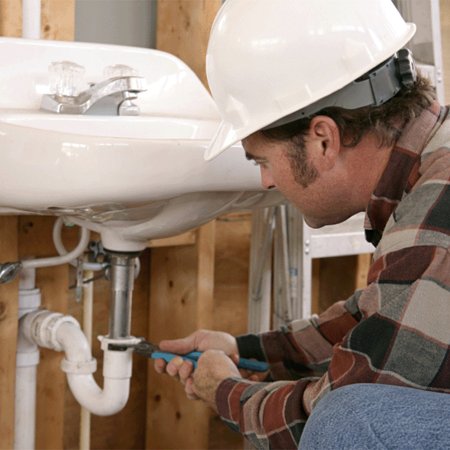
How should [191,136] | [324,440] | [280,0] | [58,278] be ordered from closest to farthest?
[324,440] → [280,0] → [191,136] → [58,278]

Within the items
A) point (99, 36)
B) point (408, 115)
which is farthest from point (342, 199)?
point (99, 36)

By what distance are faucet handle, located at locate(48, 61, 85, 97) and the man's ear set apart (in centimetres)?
52

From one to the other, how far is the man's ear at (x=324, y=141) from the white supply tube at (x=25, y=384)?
0.73 meters

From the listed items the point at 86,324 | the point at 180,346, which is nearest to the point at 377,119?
the point at 180,346

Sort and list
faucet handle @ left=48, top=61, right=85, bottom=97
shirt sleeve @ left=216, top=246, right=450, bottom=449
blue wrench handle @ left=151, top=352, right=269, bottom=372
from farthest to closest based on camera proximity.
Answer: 1. faucet handle @ left=48, top=61, right=85, bottom=97
2. blue wrench handle @ left=151, top=352, right=269, bottom=372
3. shirt sleeve @ left=216, top=246, right=450, bottom=449

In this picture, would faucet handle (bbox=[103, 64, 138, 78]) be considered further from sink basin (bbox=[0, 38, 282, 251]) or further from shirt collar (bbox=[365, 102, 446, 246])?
shirt collar (bbox=[365, 102, 446, 246])

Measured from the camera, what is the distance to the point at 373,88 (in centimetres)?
104

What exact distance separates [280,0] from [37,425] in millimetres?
1028

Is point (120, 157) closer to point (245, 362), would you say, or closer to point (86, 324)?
point (245, 362)

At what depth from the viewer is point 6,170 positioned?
1070mm

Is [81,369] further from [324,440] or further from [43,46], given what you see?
[324,440]

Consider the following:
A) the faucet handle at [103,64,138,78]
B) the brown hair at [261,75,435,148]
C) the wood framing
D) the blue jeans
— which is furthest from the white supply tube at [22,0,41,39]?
the blue jeans

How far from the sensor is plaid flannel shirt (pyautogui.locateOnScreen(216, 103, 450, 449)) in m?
0.88

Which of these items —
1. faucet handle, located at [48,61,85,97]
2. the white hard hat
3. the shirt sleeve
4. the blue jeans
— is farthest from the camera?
faucet handle, located at [48,61,85,97]
